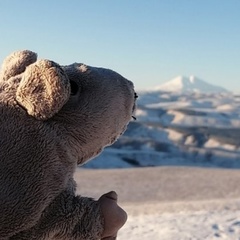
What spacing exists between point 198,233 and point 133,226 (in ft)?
2.46

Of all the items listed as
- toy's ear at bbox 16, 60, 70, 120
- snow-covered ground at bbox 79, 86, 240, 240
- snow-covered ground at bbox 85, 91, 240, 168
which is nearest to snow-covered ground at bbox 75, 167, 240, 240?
snow-covered ground at bbox 79, 86, 240, 240

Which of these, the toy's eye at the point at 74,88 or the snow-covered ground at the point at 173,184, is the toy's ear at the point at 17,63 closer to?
the toy's eye at the point at 74,88

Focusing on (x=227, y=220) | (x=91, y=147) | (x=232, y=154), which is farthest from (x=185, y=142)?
(x=91, y=147)

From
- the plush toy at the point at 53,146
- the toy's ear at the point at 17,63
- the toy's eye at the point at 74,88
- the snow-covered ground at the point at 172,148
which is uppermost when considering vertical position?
the toy's ear at the point at 17,63

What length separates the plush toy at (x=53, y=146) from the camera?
46.1 inches

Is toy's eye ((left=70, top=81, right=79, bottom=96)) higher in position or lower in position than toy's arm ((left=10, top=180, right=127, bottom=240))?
higher

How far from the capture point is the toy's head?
121cm

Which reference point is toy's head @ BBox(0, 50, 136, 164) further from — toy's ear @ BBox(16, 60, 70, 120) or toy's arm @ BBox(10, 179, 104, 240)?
toy's arm @ BBox(10, 179, 104, 240)

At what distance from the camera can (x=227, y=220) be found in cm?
505

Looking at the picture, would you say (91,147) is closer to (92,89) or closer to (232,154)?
(92,89)

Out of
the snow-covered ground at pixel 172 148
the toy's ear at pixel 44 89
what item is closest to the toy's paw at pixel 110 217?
the toy's ear at pixel 44 89

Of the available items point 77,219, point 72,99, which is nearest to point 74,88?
point 72,99

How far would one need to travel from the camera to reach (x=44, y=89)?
3.93 ft

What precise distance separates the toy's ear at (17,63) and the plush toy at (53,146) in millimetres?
27
